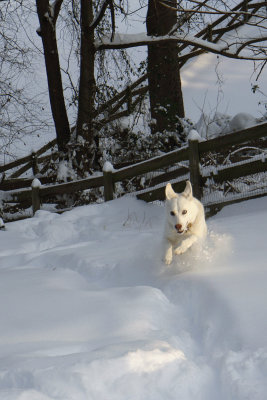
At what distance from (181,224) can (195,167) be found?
164 inches

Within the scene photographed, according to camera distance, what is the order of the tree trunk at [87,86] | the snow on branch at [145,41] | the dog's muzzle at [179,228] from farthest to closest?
the tree trunk at [87,86] < the snow on branch at [145,41] < the dog's muzzle at [179,228]

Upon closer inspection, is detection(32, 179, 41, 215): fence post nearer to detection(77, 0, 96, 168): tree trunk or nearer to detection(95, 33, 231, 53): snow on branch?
detection(77, 0, 96, 168): tree trunk

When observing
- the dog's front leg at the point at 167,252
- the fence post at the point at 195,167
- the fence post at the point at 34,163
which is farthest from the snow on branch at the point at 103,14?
the dog's front leg at the point at 167,252

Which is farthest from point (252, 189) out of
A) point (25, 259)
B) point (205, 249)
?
point (25, 259)

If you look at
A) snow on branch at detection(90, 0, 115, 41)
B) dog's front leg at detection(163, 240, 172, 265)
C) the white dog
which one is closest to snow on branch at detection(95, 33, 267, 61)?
snow on branch at detection(90, 0, 115, 41)

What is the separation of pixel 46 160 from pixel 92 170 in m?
3.29

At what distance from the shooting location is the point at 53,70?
50.9ft

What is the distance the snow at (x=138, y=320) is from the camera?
3371mm

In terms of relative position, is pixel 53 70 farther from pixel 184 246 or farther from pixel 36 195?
pixel 184 246

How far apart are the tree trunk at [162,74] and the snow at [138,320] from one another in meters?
7.41

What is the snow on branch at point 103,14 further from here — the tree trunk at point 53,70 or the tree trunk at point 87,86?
the tree trunk at point 53,70

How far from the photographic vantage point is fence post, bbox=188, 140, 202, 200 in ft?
33.6

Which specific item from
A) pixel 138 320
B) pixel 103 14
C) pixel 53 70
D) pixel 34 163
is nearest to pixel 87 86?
pixel 53 70

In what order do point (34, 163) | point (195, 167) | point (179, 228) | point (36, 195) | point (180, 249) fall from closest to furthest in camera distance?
point (179, 228)
point (180, 249)
point (195, 167)
point (36, 195)
point (34, 163)
